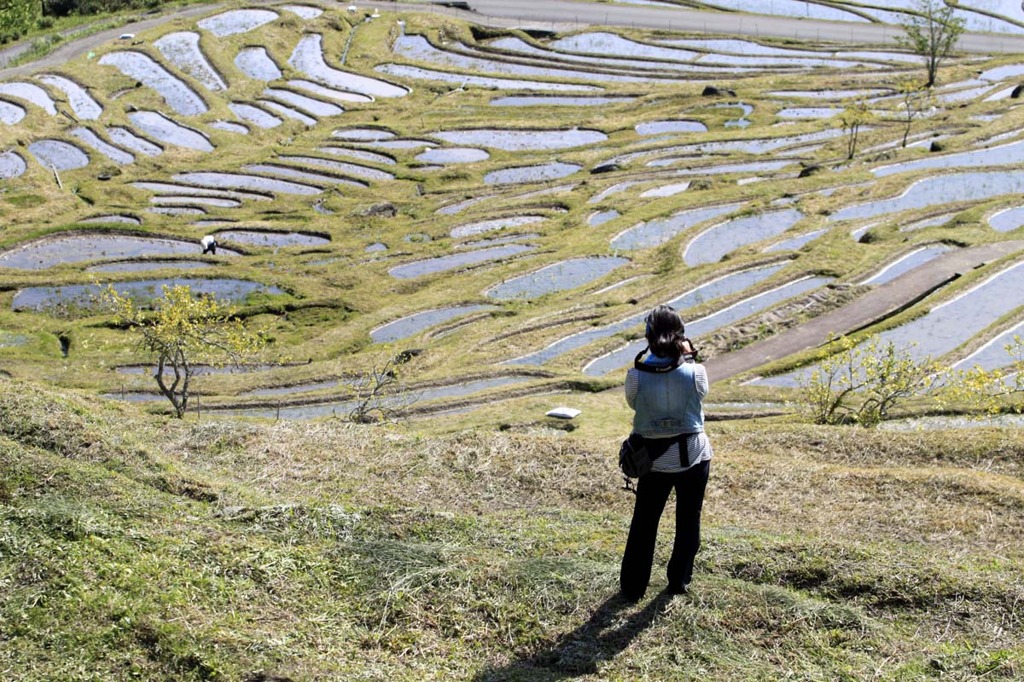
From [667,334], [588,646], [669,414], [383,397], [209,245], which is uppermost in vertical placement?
[667,334]

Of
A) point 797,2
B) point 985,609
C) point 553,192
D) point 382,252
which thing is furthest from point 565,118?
point 985,609

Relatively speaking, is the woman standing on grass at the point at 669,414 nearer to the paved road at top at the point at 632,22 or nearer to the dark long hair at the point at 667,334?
the dark long hair at the point at 667,334

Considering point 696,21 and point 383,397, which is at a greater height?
point 696,21

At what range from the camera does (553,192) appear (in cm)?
5766

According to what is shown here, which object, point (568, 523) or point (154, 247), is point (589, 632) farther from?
point (154, 247)

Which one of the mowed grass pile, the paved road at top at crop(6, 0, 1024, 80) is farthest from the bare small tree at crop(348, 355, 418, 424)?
the paved road at top at crop(6, 0, 1024, 80)

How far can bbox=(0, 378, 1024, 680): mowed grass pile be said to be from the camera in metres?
10.0

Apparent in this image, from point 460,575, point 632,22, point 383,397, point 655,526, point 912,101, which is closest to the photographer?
point 655,526

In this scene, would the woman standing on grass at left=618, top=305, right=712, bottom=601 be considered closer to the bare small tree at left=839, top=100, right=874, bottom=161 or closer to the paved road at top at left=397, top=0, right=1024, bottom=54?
the bare small tree at left=839, top=100, right=874, bottom=161

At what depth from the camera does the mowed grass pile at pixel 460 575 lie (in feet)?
32.9

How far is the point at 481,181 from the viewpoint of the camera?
61.5m

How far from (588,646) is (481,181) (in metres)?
52.4

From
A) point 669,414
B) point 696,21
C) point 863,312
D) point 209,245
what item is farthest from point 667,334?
point 696,21

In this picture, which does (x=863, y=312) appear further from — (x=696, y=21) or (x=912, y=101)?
(x=696, y=21)
